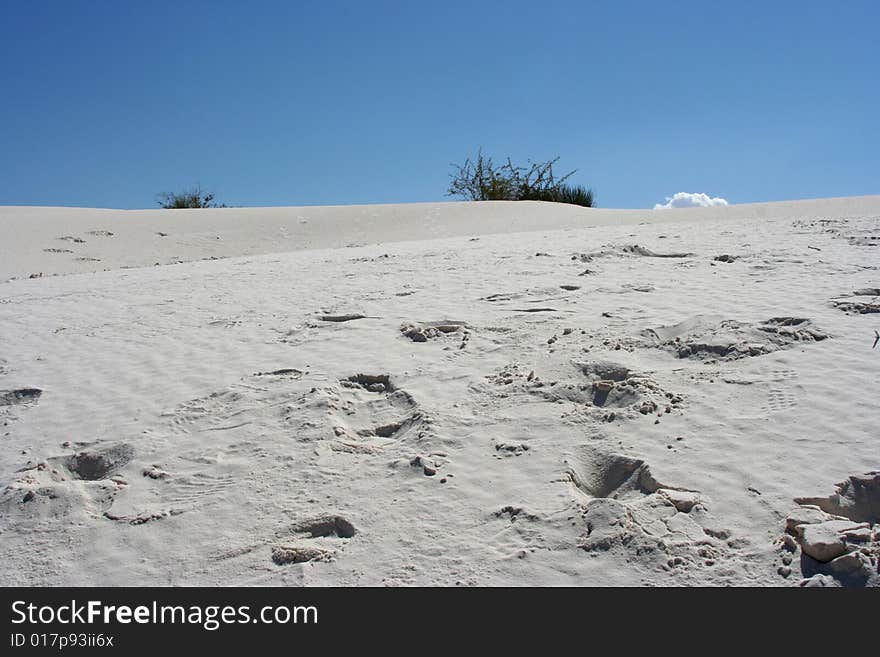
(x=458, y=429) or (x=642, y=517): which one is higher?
(x=458, y=429)

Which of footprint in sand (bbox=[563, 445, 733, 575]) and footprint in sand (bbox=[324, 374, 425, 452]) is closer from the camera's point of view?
footprint in sand (bbox=[563, 445, 733, 575])

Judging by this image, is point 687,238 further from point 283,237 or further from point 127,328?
point 283,237

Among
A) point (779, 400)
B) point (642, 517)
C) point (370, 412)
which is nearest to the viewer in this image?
point (642, 517)

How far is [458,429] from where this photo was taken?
138 inches

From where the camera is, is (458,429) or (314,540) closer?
(314,540)

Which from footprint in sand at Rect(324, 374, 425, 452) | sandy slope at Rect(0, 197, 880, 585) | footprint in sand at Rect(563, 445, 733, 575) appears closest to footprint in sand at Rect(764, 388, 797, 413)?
sandy slope at Rect(0, 197, 880, 585)

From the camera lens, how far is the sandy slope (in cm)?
267

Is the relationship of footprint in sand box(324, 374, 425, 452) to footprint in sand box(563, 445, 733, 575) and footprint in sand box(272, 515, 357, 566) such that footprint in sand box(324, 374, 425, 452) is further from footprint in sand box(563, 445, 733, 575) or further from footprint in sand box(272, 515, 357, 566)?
footprint in sand box(563, 445, 733, 575)

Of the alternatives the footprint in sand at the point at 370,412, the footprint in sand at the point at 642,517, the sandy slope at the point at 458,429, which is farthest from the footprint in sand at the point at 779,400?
the footprint in sand at the point at 370,412

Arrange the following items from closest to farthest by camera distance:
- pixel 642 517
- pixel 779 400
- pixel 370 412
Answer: pixel 642 517
pixel 779 400
pixel 370 412

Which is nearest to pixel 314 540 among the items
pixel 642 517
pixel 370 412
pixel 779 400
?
pixel 370 412

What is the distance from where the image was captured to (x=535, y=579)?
99.1 inches

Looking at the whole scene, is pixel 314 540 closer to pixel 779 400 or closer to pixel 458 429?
pixel 458 429
